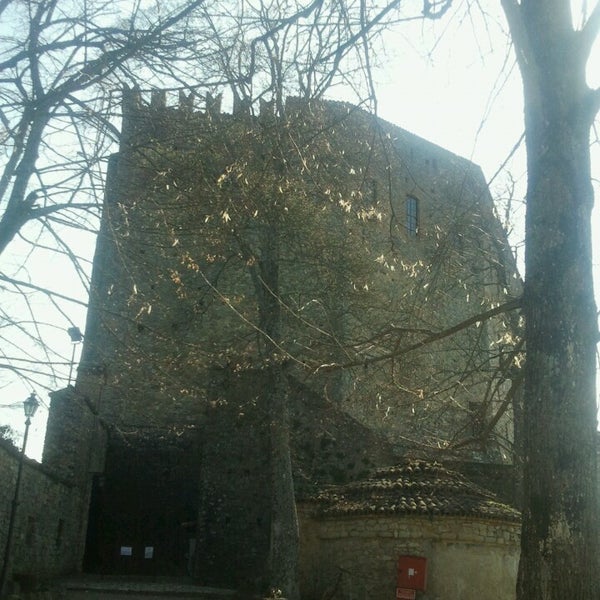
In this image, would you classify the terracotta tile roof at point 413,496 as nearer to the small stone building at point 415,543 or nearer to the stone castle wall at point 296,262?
the small stone building at point 415,543

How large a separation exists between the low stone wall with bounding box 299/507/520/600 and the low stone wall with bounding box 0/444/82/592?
525 cm

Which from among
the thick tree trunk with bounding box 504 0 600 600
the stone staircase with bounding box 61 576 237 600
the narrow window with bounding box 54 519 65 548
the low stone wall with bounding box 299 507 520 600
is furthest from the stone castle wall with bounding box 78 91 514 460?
the stone staircase with bounding box 61 576 237 600

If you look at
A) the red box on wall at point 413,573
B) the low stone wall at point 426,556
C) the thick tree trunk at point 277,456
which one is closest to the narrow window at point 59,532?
the thick tree trunk at point 277,456

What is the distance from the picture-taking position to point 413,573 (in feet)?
48.0

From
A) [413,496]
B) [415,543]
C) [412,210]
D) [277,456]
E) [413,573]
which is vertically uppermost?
[412,210]

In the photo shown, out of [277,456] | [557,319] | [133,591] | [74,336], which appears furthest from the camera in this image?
[133,591]

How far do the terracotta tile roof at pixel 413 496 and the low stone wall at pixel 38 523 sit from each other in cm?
541

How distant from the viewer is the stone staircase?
15.5 metres

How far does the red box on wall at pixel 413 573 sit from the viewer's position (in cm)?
1451

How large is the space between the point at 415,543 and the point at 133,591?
223 inches

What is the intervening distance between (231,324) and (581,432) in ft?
64.5

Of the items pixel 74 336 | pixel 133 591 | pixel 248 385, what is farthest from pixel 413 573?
pixel 74 336

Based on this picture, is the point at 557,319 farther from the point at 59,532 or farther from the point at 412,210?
the point at 412,210

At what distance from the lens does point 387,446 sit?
61.1ft
